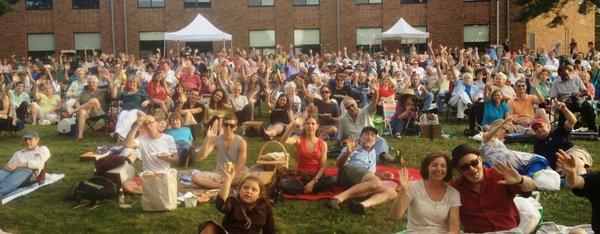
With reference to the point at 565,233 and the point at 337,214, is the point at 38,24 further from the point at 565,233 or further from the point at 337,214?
the point at 565,233

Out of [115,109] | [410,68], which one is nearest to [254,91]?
[115,109]

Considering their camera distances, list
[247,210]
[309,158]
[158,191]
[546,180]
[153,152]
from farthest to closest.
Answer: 1. [153,152]
2. [309,158]
3. [158,191]
4. [546,180]
5. [247,210]

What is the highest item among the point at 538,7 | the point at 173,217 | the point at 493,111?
the point at 538,7

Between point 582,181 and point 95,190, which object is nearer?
point 582,181

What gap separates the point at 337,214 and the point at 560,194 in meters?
2.95

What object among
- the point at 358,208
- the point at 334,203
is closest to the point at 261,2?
the point at 334,203

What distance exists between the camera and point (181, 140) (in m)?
11.9

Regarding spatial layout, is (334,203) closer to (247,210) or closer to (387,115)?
(247,210)

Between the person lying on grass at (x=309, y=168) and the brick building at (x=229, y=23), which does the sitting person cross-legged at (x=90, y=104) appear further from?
the brick building at (x=229, y=23)

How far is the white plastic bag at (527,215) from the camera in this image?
23.2 feet

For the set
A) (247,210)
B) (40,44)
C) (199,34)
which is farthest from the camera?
(40,44)

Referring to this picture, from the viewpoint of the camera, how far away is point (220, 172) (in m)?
9.84

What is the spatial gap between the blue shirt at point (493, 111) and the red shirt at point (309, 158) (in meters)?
4.90

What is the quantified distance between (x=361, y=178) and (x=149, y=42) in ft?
91.4
